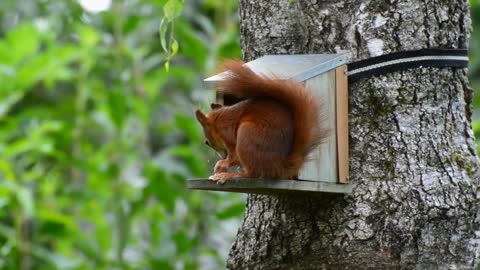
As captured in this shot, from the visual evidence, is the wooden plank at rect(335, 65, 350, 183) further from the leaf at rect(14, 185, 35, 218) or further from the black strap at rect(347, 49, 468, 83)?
the leaf at rect(14, 185, 35, 218)

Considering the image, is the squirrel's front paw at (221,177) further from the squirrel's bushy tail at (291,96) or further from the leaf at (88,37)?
the leaf at (88,37)

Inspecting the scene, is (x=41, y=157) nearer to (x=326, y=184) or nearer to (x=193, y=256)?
(x=193, y=256)

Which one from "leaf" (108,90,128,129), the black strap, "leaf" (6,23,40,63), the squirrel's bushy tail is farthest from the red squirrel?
"leaf" (6,23,40,63)

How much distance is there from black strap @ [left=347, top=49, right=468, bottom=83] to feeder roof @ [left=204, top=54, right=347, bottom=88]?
43mm

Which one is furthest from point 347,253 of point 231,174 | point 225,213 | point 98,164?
point 98,164

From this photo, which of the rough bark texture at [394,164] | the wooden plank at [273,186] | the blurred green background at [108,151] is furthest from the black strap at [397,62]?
the blurred green background at [108,151]

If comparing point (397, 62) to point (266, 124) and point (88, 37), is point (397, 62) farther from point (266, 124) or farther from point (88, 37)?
point (88, 37)

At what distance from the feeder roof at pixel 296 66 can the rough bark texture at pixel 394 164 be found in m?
0.04

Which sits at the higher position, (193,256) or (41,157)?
(41,157)

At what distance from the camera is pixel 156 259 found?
14.5 feet

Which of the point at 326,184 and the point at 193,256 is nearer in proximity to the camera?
the point at 326,184

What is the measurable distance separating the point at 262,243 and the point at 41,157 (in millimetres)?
2276

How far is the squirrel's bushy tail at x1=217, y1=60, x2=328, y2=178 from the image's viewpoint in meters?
2.28

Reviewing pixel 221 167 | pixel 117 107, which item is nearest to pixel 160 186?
pixel 117 107
